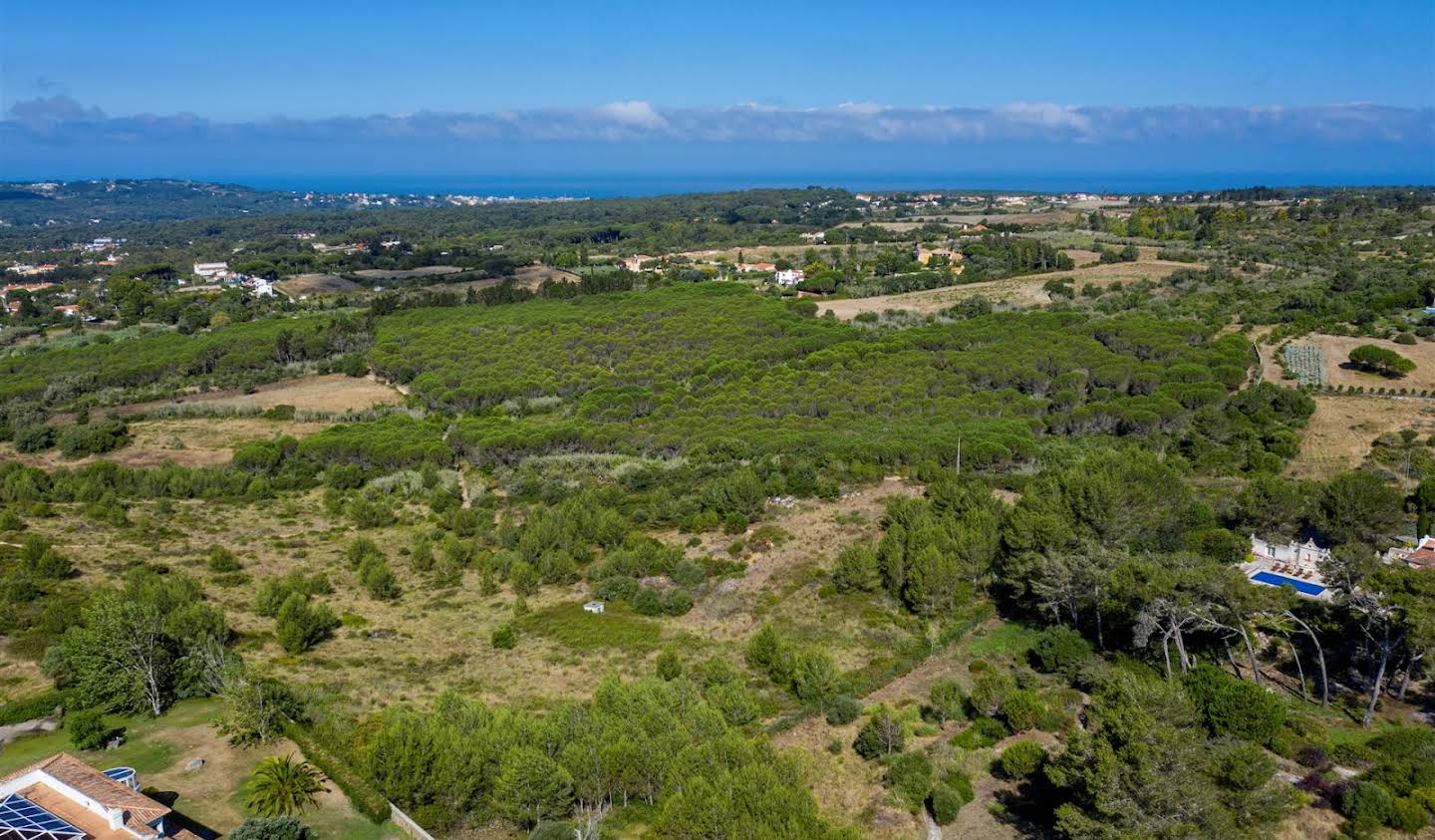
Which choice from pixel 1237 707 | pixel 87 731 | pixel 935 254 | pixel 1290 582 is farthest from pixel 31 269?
pixel 1237 707

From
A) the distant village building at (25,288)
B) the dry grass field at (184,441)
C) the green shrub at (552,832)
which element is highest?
the distant village building at (25,288)

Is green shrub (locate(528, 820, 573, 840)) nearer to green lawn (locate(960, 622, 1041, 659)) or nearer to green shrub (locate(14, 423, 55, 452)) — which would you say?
green lawn (locate(960, 622, 1041, 659))

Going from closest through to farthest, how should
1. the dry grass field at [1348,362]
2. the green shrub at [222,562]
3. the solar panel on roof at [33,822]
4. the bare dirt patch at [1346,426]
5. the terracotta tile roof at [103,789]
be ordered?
the solar panel on roof at [33,822]
the terracotta tile roof at [103,789]
the green shrub at [222,562]
the bare dirt patch at [1346,426]
the dry grass field at [1348,362]

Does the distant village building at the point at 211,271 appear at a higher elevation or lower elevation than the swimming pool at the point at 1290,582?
higher

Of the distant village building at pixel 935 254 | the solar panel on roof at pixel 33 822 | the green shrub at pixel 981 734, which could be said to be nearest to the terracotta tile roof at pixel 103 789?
the solar panel on roof at pixel 33 822

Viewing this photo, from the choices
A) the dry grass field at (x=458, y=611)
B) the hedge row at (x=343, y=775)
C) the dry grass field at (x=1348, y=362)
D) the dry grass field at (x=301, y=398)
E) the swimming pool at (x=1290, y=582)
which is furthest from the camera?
the dry grass field at (x=301, y=398)

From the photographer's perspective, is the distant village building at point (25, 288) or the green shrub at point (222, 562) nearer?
the green shrub at point (222, 562)

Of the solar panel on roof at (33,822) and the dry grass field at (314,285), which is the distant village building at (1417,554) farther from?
the dry grass field at (314,285)
